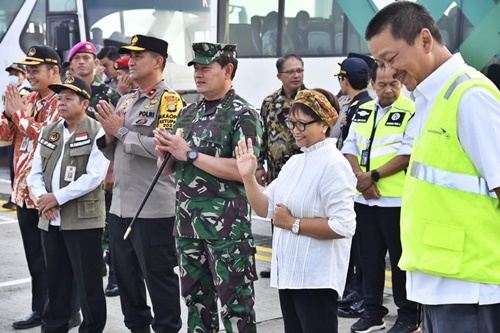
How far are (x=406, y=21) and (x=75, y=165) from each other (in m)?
3.12

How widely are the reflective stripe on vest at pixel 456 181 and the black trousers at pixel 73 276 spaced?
9.99ft

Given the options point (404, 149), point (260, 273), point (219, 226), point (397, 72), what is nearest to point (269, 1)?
point (260, 273)

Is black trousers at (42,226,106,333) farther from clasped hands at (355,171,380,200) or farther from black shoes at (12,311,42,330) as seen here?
clasped hands at (355,171,380,200)

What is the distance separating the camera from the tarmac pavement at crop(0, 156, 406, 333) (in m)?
6.13

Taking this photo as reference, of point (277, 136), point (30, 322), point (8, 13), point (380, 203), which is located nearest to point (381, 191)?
point (380, 203)

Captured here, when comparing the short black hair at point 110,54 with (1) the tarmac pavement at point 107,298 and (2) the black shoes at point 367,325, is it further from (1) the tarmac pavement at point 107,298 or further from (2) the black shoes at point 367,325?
(2) the black shoes at point 367,325

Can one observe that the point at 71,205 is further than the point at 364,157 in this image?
No

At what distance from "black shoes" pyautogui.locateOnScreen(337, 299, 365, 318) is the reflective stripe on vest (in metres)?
3.67

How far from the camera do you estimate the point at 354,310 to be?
6395 millimetres

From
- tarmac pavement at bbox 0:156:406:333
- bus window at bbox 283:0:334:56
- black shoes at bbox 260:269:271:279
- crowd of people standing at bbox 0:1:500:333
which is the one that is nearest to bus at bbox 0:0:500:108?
bus window at bbox 283:0:334:56

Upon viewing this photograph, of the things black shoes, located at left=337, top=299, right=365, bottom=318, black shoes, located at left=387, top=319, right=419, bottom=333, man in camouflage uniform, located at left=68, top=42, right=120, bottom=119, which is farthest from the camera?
man in camouflage uniform, located at left=68, top=42, right=120, bottom=119

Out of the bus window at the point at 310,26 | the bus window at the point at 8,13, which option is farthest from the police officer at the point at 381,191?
the bus window at the point at 8,13

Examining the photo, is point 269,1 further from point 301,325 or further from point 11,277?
point 301,325

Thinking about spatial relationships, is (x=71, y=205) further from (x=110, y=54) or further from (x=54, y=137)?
(x=110, y=54)
